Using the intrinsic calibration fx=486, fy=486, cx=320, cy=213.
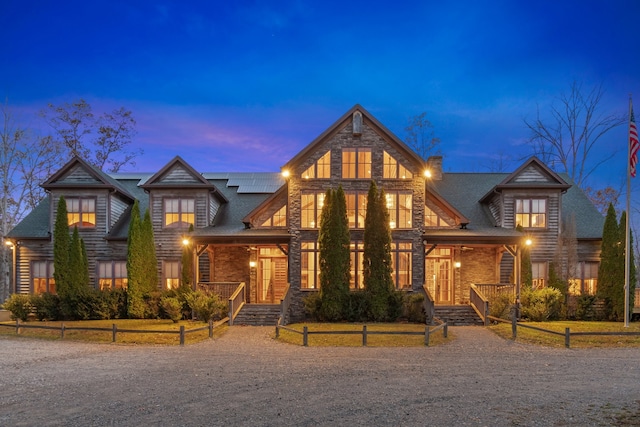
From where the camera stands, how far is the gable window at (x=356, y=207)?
73.5 feet

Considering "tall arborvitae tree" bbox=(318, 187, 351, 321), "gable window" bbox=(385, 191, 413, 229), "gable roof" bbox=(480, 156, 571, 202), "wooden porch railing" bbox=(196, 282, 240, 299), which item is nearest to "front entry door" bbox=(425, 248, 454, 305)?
"gable window" bbox=(385, 191, 413, 229)

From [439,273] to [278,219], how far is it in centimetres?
851

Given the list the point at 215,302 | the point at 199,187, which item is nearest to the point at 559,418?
the point at 215,302

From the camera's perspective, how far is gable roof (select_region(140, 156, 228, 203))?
78.4ft

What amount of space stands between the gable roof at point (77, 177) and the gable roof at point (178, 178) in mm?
2040

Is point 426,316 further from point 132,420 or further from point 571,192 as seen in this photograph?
point 132,420

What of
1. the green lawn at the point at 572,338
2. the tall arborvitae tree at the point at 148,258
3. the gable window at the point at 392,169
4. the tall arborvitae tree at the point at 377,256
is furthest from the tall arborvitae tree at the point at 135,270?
the green lawn at the point at 572,338

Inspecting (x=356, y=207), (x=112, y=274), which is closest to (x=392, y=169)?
(x=356, y=207)

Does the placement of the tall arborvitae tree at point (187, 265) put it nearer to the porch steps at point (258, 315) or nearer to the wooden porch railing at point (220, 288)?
the wooden porch railing at point (220, 288)

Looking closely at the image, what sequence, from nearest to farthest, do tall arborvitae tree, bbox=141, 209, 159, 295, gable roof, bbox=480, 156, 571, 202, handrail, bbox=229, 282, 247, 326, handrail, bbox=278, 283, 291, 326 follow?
handrail, bbox=229, 282, 247, 326 → handrail, bbox=278, 283, 291, 326 → tall arborvitae tree, bbox=141, 209, 159, 295 → gable roof, bbox=480, 156, 571, 202

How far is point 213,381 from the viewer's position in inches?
404

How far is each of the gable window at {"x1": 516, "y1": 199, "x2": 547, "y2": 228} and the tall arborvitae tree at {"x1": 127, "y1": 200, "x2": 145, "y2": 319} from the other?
1821 cm

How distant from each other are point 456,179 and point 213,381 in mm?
22000

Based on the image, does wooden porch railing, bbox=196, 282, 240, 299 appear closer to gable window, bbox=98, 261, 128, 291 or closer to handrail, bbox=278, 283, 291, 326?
handrail, bbox=278, 283, 291, 326
